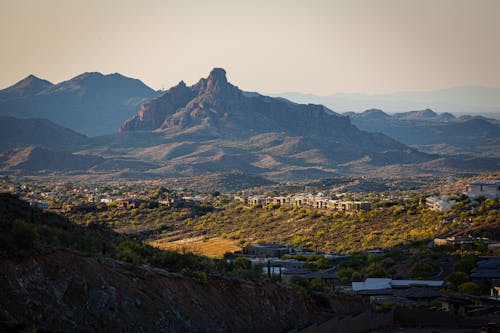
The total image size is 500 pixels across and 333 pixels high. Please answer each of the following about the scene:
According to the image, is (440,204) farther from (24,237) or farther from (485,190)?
(24,237)

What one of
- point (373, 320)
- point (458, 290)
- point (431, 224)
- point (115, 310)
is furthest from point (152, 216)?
point (115, 310)

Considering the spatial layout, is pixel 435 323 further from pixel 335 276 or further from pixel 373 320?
pixel 335 276

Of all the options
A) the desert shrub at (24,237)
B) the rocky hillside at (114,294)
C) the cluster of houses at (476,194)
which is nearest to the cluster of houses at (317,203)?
the cluster of houses at (476,194)

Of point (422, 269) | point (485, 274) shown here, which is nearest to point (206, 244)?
point (422, 269)

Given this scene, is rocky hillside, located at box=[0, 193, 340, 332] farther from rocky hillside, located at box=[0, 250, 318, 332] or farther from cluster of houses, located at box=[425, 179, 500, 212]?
cluster of houses, located at box=[425, 179, 500, 212]

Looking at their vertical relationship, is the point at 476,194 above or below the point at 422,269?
above

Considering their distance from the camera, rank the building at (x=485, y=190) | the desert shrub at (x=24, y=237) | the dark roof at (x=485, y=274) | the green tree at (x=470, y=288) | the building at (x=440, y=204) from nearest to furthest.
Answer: the desert shrub at (x=24, y=237) → the green tree at (x=470, y=288) → the dark roof at (x=485, y=274) → the building at (x=440, y=204) → the building at (x=485, y=190)

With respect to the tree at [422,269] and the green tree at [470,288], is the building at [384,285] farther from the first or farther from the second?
the tree at [422,269]

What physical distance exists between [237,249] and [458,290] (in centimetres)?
3077

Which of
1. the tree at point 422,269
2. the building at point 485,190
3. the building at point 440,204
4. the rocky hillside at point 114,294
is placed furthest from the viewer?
the building at point 485,190

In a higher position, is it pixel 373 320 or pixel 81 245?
pixel 81 245

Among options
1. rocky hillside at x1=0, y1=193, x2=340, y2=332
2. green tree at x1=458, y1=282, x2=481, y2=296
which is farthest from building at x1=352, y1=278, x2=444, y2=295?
rocky hillside at x1=0, y1=193, x2=340, y2=332

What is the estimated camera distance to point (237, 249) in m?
72.2

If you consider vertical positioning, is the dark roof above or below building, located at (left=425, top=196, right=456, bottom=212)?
above
